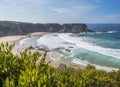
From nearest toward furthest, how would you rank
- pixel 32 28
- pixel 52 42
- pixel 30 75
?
pixel 30 75, pixel 52 42, pixel 32 28

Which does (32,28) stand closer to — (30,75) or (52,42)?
(52,42)

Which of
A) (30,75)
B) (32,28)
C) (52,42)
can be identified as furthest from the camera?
(32,28)

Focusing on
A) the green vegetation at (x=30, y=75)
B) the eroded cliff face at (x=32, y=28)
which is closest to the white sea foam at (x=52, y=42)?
the eroded cliff face at (x=32, y=28)

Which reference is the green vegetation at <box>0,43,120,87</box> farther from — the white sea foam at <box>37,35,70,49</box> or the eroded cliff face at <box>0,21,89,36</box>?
the eroded cliff face at <box>0,21,89,36</box>

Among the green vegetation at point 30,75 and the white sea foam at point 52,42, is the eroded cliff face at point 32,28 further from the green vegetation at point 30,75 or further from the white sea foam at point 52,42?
the green vegetation at point 30,75

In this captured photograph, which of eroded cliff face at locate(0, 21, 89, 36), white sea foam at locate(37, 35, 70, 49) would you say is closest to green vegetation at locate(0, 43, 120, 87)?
white sea foam at locate(37, 35, 70, 49)

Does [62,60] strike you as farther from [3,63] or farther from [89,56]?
[3,63]

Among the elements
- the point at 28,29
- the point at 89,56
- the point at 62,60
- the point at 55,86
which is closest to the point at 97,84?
the point at 55,86

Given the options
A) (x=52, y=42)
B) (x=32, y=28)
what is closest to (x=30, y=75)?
(x=52, y=42)
